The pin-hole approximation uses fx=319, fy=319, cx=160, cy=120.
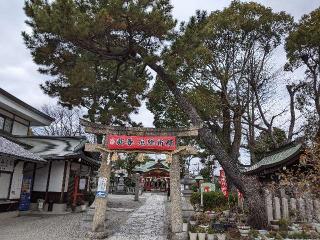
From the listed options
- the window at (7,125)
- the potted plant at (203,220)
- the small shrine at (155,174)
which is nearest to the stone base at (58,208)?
the window at (7,125)

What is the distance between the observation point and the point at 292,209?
13.0 metres

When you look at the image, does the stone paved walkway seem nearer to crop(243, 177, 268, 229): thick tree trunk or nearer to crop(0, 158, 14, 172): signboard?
crop(243, 177, 268, 229): thick tree trunk

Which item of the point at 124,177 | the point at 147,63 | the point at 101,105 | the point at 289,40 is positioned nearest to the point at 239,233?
the point at 147,63

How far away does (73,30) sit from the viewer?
1069 cm

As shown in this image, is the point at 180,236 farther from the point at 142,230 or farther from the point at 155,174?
the point at 155,174

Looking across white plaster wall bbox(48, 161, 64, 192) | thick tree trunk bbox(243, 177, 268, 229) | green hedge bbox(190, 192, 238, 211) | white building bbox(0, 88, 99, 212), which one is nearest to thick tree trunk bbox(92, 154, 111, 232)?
white building bbox(0, 88, 99, 212)

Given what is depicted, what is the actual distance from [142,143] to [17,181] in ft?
27.7

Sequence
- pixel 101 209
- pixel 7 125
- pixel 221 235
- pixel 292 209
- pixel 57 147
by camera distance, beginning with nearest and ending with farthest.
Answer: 1. pixel 221 235
2. pixel 101 209
3. pixel 292 209
4. pixel 7 125
5. pixel 57 147

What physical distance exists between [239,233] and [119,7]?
882cm

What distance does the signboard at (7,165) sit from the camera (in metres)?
15.2

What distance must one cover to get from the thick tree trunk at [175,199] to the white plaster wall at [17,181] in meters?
8.95

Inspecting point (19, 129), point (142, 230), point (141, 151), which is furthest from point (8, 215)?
point (141, 151)

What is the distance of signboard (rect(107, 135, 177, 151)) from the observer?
11.9 m

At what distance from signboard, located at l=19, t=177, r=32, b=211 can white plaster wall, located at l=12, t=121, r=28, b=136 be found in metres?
3.80
